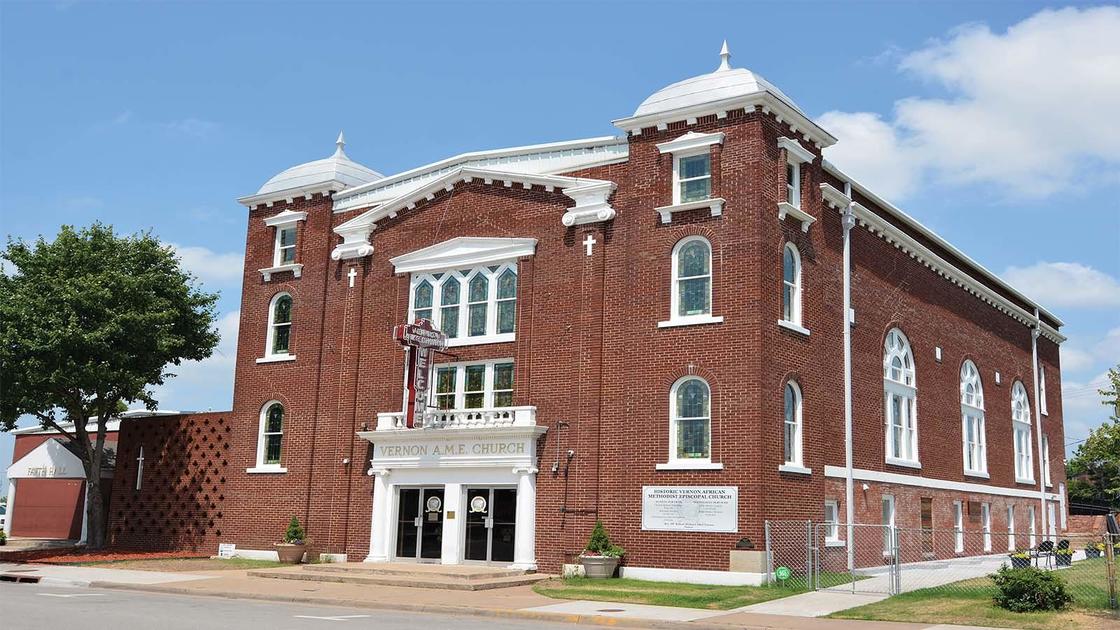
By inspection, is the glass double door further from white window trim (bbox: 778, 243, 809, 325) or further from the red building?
white window trim (bbox: 778, 243, 809, 325)

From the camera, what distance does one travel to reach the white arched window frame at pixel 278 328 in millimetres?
35094

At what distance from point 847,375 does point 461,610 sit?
1416cm

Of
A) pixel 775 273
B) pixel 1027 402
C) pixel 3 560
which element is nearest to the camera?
pixel 775 273

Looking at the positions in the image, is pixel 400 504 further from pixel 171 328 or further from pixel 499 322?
pixel 171 328

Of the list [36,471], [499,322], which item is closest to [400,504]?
[499,322]

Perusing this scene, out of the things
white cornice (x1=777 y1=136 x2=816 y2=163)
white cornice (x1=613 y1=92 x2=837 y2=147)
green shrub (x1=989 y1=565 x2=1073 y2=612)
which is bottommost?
green shrub (x1=989 y1=565 x2=1073 y2=612)

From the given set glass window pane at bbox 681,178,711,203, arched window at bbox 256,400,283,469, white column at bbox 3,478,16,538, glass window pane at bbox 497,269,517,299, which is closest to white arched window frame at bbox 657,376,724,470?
glass window pane at bbox 681,178,711,203

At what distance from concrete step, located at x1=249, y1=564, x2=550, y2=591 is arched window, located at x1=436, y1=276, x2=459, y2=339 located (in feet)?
23.7

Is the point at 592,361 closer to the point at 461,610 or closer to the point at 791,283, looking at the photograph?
the point at 791,283

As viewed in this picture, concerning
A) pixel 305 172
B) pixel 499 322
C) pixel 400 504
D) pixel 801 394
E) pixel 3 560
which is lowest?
pixel 3 560

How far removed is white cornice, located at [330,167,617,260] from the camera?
28.8 m

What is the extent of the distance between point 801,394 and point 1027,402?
Answer: 2373 centimetres

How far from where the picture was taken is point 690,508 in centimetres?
2559

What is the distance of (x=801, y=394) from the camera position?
27.5 metres
